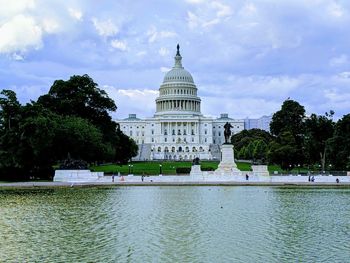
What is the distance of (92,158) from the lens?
66.5m

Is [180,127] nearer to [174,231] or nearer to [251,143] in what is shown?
[251,143]

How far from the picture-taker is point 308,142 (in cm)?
7669

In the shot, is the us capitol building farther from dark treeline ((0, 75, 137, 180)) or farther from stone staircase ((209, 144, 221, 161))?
dark treeline ((0, 75, 137, 180))

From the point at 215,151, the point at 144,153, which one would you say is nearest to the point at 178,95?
the point at 215,151

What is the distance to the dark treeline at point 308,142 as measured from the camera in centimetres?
6750

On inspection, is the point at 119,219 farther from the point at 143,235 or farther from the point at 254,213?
the point at 254,213

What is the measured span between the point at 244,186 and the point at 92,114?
31.5m

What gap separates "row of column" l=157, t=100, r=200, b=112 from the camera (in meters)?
177

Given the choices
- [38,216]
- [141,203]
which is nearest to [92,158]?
[141,203]

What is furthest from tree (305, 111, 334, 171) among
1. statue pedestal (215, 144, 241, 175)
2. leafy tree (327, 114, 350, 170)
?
statue pedestal (215, 144, 241, 175)

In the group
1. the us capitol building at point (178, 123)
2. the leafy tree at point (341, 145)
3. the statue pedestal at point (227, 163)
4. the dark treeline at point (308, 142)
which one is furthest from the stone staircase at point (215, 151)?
the statue pedestal at point (227, 163)

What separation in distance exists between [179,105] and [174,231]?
157976 mm

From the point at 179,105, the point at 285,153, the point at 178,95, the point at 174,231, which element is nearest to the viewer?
the point at 174,231

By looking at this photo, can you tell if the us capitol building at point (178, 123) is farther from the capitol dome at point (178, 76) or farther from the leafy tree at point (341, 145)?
the leafy tree at point (341, 145)
